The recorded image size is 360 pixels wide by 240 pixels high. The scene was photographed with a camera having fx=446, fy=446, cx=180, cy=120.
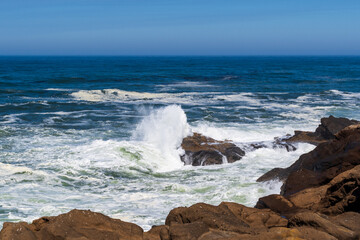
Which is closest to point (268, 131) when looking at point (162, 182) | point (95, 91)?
point (162, 182)

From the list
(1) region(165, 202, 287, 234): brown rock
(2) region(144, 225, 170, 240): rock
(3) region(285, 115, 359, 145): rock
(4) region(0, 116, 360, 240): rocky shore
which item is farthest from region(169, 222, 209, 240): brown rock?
(3) region(285, 115, 359, 145): rock

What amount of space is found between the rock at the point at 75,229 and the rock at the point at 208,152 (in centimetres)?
805

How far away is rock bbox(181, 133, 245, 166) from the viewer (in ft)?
47.6

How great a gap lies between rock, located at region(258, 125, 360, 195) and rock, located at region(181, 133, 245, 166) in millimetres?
4120

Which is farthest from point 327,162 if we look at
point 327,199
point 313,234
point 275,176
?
point 313,234

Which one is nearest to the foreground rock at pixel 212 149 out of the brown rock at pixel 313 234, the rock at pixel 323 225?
the rock at pixel 323 225

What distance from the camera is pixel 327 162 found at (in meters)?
9.73

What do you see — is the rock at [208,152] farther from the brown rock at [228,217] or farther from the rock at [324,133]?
the brown rock at [228,217]

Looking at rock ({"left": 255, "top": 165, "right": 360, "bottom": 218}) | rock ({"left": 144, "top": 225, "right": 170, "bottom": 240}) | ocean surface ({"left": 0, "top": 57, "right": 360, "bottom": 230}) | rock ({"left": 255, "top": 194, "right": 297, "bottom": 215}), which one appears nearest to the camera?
rock ({"left": 144, "top": 225, "right": 170, "bottom": 240})

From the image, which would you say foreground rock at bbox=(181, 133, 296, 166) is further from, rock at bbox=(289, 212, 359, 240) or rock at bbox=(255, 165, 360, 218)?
rock at bbox=(289, 212, 359, 240)

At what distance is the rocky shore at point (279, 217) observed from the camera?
234 inches

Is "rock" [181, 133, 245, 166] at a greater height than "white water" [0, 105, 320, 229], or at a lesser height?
Result: greater

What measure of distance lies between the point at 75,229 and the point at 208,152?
8.85 meters

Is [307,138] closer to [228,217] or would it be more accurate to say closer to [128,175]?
[128,175]
